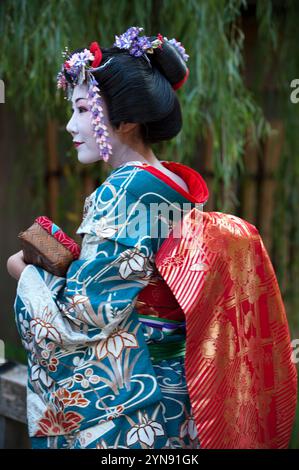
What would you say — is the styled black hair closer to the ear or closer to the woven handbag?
the ear

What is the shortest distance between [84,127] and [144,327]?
536 millimetres

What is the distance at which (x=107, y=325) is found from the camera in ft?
5.15

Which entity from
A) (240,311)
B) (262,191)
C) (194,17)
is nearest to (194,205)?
(240,311)

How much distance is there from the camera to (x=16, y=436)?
8.08ft

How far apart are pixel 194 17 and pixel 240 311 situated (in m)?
1.45

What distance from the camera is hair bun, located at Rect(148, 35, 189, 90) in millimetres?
1686

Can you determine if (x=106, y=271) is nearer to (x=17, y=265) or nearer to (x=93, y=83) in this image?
(x=17, y=265)

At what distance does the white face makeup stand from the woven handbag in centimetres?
21

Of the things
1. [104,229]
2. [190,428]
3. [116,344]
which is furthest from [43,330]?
[190,428]

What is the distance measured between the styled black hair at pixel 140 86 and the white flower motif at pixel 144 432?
0.76 m

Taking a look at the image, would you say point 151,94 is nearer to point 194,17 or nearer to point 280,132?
point 194,17

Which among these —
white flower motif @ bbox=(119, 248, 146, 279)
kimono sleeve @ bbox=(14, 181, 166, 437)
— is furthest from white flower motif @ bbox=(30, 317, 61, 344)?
white flower motif @ bbox=(119, 248, 146, 279)

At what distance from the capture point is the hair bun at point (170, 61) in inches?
66.4

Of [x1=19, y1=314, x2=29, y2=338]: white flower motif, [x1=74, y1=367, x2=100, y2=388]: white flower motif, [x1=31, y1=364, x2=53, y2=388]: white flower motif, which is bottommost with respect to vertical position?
[x1=31, y1=364, x2=53, y2=388]: white flower motif
